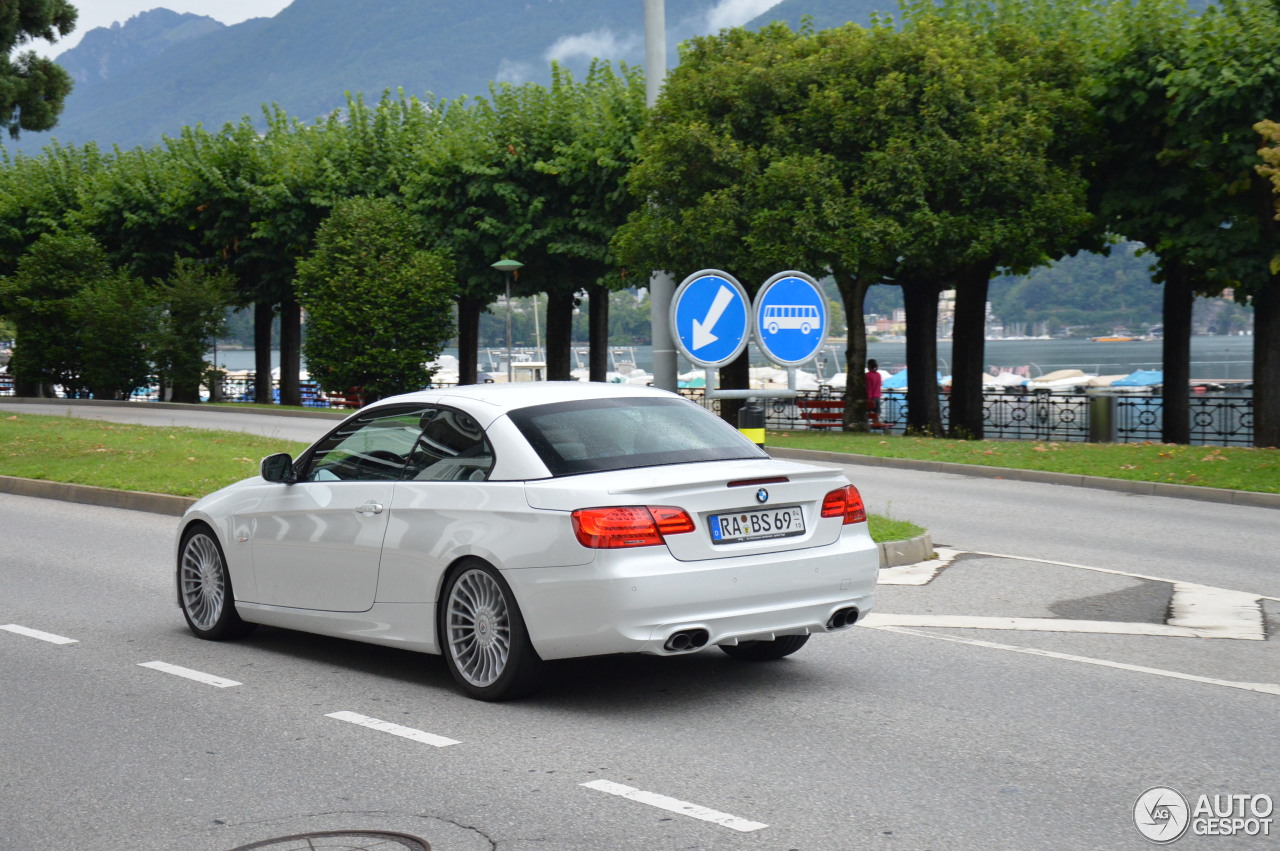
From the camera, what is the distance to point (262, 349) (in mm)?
56219

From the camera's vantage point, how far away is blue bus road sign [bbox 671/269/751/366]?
1145cm

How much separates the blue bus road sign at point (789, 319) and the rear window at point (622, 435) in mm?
4277

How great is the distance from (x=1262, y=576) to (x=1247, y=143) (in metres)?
19.2

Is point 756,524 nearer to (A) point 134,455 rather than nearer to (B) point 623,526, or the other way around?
(B) point 623,526

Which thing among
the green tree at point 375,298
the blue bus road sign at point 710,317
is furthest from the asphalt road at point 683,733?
the green tree at point 375,298

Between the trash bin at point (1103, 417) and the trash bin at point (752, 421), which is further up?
the trash bin at point (752, 421)

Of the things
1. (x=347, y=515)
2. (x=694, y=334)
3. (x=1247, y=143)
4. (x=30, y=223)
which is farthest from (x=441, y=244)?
(x=347, y=515)

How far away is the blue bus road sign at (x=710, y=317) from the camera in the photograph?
37.6ft

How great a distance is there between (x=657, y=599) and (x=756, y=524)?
66 centimetres

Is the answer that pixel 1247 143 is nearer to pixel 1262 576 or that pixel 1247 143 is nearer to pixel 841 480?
pixel 1262 576

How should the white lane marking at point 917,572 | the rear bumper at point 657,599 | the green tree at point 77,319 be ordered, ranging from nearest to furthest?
the rear bumper at point 657,599 < the white lane marking at point 917,572 < the green tree at point 77,319

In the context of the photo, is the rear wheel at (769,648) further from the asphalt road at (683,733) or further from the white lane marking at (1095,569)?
the white lane marking at (1095,569)

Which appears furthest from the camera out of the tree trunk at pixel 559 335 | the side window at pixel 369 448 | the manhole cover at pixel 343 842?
the tree trunk at pixel 559 335

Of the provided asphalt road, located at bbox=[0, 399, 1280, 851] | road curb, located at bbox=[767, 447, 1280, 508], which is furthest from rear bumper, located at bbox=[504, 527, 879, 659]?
road curb, located at bbox=[767, 447, 1280, 508]
